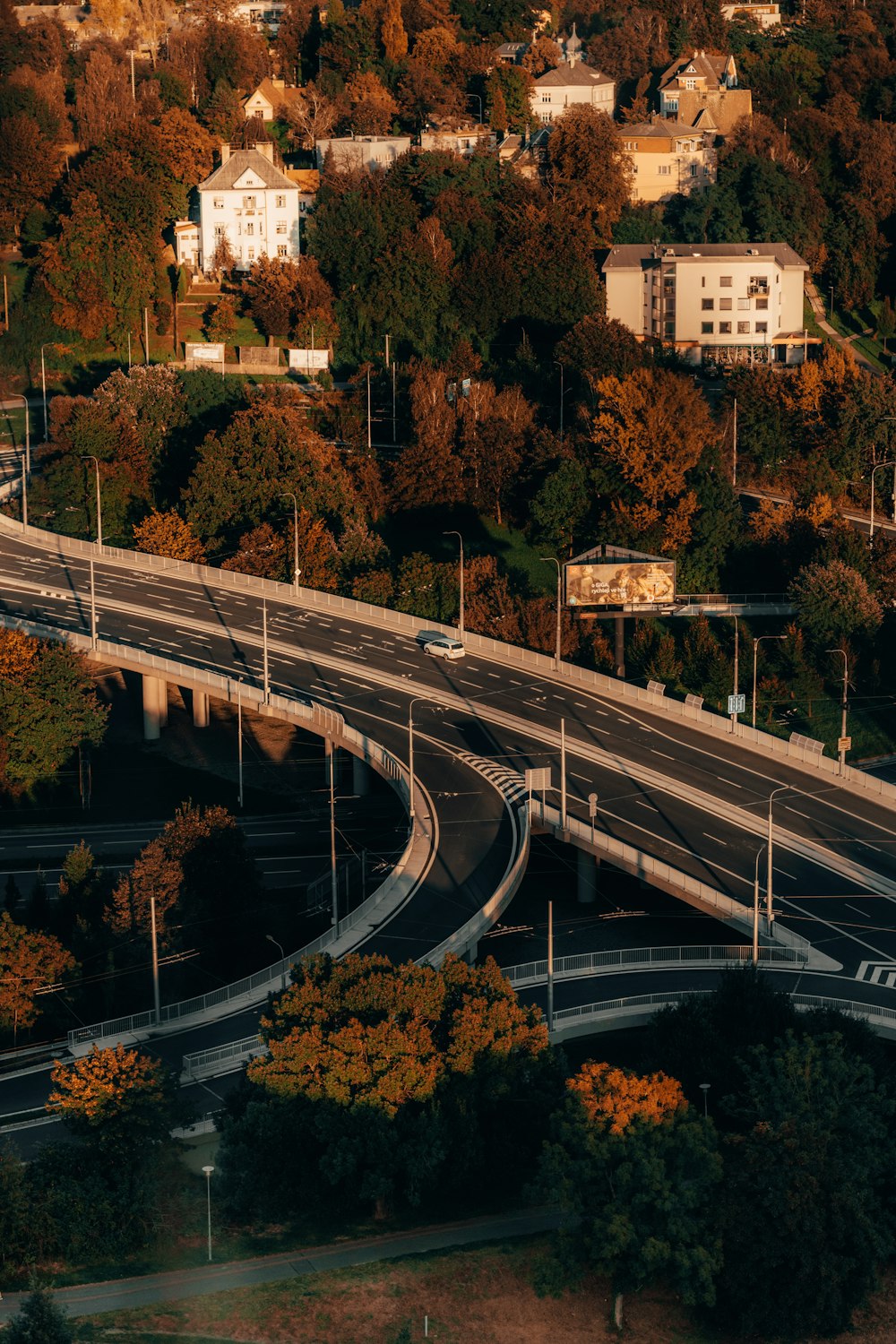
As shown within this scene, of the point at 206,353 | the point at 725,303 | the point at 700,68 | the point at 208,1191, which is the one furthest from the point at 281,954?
the point at 700,68

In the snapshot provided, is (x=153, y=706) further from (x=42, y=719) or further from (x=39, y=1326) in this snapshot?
(x=39, y=1326)

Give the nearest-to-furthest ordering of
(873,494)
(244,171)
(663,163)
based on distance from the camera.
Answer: (873,494)
(244,171)
(663,163)

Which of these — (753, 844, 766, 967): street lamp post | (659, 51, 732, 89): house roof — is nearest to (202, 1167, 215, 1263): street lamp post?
(753, 844, 766, 967): street lamp post

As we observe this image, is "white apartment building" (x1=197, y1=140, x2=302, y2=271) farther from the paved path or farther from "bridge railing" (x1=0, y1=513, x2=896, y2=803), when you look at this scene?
the paved path

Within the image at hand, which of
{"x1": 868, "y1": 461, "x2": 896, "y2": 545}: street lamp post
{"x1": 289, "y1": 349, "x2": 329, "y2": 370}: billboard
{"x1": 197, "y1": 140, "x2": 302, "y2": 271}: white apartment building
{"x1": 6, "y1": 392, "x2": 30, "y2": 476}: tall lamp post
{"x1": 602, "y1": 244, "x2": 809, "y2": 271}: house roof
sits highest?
{"x1": 197, "y1": 140, "x2": 302, "y2": 271}: white apartment building

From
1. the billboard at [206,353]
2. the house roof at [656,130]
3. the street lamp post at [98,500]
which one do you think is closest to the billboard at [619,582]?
the street lamp post at [98,500]

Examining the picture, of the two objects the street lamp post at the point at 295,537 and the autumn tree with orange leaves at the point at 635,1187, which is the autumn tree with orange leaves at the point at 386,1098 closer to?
the autumn tree with orange leaves at the point at 635,1187
